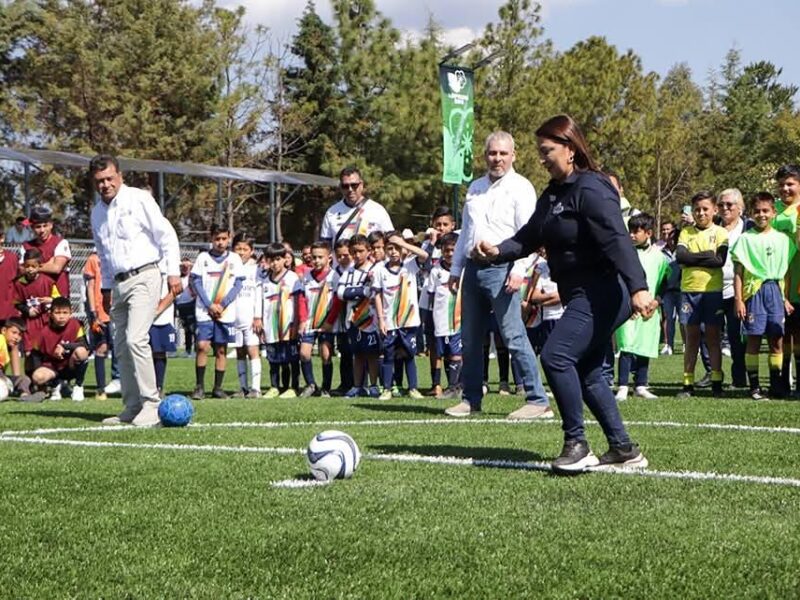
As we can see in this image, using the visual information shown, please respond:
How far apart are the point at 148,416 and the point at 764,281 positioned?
246 inches

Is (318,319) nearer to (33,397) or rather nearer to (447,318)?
(447,318)

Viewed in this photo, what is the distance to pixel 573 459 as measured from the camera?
6.09m

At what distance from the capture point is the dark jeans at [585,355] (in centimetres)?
621

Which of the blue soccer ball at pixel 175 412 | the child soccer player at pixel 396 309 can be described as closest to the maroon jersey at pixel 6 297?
the child soccer player at pixel 396 309

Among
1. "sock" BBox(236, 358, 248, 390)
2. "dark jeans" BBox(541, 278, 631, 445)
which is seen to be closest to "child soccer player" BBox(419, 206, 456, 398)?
"sock" BBox(236, 358, 248, 390)

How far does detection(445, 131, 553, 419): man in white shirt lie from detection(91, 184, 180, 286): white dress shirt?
100 inches

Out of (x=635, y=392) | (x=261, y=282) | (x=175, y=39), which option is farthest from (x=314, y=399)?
(x=175, y=39)

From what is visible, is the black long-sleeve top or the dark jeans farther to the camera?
the dark jeans

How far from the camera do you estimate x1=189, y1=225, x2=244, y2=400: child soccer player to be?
44.4 ft

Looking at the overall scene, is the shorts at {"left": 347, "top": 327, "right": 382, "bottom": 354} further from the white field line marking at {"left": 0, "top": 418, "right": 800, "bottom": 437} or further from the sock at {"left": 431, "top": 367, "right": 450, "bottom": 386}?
the white field line marking at {"left": 0, "top": 418, "right": 800, "bottom": 437}

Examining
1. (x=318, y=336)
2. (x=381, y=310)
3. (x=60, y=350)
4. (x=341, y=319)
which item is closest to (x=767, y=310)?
(x=381, y=310)

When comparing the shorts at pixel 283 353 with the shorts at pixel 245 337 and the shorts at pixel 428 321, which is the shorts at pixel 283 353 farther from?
the shorts at pixel 428 321

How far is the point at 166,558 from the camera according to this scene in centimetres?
441

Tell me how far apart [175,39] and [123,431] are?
33369 mm
